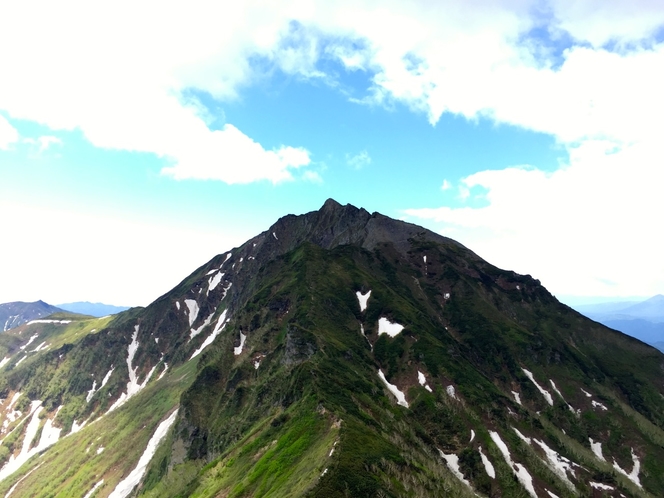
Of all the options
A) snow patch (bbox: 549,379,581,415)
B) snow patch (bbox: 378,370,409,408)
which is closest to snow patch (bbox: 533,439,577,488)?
snow patch (bbox: 549,379,581,415)

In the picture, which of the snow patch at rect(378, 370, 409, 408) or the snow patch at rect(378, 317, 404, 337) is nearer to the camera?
the snow patch at rect(378, 370, 409, 408)

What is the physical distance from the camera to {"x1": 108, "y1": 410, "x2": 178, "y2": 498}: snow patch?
560 feet

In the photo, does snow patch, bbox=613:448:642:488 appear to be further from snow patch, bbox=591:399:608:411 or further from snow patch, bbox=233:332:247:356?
snow patch, bbox=233:332:247:356

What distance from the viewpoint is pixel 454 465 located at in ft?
396

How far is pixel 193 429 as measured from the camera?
15425 centimetres

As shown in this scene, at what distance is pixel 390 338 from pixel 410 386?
30.1 meters

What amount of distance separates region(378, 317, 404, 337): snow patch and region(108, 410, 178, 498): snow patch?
373ft

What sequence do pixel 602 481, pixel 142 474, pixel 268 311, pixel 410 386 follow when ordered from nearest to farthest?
pixel 602 481 → pixel 410 386 → pixel 142 474 → pixel 268 311

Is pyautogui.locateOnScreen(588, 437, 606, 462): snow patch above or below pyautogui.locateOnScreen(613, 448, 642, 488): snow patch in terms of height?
above

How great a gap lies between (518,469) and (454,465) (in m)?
21.4

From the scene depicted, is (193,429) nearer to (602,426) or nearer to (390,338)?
(390,338)

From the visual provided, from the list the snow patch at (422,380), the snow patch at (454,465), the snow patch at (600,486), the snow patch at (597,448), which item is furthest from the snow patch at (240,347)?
the snow patch at (597,448)

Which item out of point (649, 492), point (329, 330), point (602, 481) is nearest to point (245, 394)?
point (329, 330)

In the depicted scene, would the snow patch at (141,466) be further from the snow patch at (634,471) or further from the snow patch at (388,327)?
the snow patch at (634,471)
